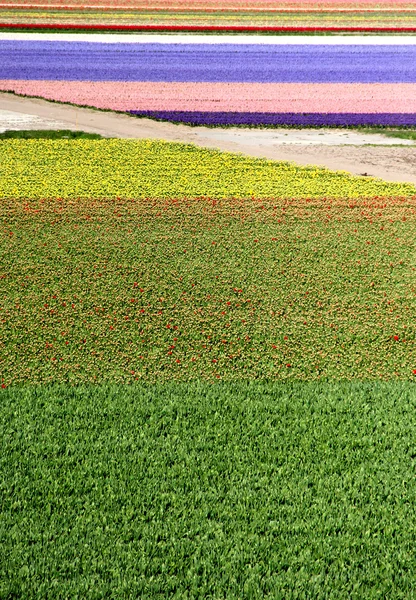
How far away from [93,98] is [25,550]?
79.8ft

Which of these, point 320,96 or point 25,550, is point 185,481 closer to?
point 25,550

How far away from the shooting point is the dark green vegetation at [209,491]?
6.21 metres

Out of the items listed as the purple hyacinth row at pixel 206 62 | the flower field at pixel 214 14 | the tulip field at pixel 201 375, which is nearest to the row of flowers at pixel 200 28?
the flower field at pixel 214 14

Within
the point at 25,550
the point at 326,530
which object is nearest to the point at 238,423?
the point at 326,530

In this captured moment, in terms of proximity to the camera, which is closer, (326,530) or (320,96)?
(326,530)

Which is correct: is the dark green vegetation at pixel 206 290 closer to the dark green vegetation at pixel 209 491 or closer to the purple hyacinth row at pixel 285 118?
the dark green vegetation at pixel 209 491

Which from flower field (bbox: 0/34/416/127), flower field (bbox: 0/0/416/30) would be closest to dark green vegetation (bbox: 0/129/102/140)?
flower field (bbox: 0/34/416/127)

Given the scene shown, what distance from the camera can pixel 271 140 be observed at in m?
23.0

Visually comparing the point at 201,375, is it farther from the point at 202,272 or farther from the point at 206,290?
the point at 202,272

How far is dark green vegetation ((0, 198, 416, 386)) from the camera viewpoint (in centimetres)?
995

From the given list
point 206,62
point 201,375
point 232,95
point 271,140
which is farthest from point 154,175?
point 206,62

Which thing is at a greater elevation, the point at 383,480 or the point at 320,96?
the point at 320,96

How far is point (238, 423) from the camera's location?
332 inches

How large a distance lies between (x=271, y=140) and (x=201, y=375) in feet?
50.3
